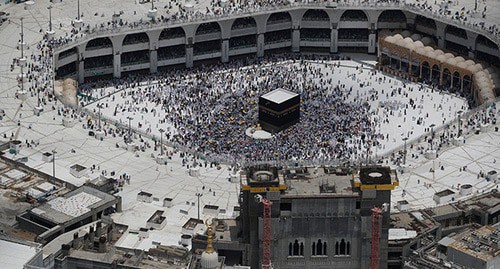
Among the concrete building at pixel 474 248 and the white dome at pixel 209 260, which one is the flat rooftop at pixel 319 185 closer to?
the white dome at pixel 209 260

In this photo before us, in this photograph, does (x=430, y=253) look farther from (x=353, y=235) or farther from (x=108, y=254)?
(x=108, y=254)

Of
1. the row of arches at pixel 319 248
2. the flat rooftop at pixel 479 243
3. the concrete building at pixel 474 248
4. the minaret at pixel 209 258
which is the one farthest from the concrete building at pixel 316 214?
the minaret at pixel 209 258

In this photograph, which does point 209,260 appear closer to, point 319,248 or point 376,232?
point 319,248

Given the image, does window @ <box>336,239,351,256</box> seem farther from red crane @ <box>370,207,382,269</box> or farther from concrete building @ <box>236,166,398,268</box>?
red crane @ <box>370,207,382,269</box>

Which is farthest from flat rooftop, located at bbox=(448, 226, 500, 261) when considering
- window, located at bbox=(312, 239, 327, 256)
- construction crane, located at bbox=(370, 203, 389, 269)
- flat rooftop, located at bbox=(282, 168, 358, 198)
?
window, located at bbox=(312, 239, 327, 256)

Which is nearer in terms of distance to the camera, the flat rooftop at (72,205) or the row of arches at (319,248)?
the row of arches at (319,248)

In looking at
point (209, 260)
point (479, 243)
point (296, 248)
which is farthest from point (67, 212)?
point (479, 243)

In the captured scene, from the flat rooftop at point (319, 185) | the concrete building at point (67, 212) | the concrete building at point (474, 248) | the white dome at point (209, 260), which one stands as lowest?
the concrete building at point (67, 212)
